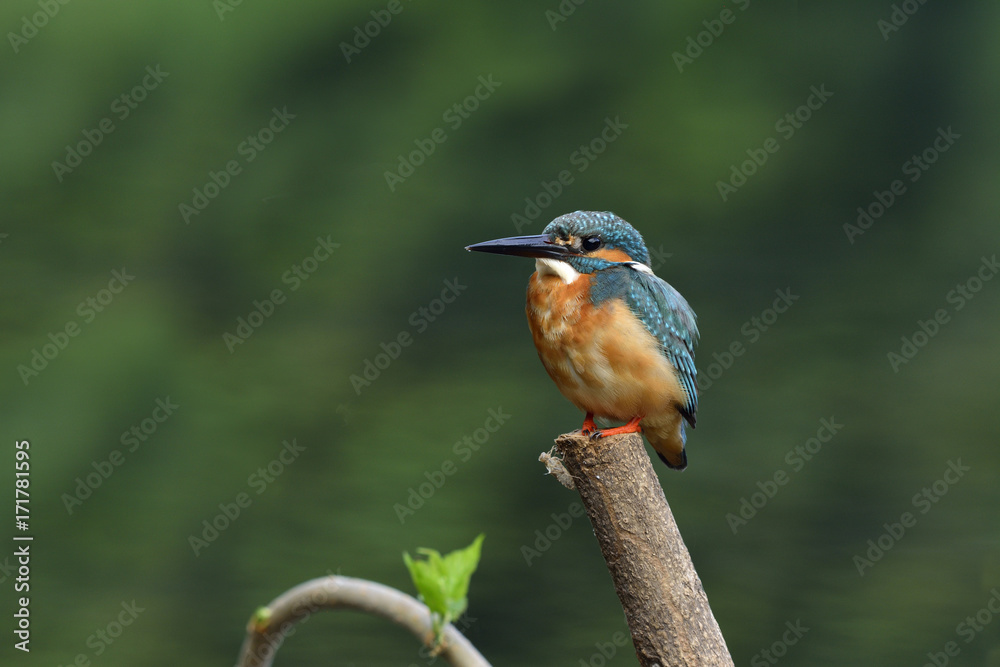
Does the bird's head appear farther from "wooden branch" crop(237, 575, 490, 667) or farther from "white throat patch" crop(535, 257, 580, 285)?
"wooden branch" crop(237, 575, 490, 667)

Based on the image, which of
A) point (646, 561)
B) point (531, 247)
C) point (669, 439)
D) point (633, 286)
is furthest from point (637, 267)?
point (646, 561)

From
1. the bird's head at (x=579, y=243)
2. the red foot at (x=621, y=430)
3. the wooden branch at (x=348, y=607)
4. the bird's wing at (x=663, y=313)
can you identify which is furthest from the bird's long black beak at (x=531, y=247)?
the wooden branch at (x=348, y=607)

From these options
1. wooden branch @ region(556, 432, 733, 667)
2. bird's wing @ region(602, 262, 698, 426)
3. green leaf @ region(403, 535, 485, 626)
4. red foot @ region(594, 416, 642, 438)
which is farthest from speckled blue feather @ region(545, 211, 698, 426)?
green leaf @ region(403, 535, 485, 626)

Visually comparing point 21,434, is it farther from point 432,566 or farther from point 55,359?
point 432,566

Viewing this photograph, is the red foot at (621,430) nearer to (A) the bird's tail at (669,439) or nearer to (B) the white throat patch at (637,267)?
(A) the bird's tail at (669,439)

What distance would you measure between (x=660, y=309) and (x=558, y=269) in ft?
0.67

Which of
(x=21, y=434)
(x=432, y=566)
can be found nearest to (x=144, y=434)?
(x=21, y=434)

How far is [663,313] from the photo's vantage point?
1813 mm

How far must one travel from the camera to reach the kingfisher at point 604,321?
175cm

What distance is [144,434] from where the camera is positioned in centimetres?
478

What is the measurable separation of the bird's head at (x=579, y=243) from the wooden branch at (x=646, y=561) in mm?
436

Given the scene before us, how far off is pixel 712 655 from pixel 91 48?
5.03m

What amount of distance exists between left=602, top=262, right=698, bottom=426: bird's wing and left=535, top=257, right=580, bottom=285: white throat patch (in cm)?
6

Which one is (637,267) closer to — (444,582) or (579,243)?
(579,243)
